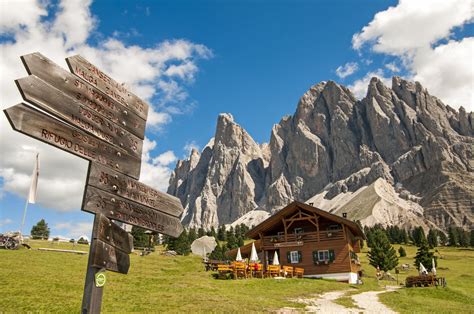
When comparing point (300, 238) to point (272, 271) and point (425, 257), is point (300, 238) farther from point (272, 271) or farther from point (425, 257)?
point (425, 257)

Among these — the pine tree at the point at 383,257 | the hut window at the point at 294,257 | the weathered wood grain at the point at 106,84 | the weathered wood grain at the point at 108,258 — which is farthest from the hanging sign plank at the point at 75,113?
the pine tree at the point at 383,257

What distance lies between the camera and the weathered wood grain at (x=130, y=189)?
4.83 meters

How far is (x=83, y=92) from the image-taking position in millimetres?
4938

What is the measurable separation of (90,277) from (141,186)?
1534 mm

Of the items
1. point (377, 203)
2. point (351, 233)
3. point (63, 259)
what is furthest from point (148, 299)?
point (377, 203)

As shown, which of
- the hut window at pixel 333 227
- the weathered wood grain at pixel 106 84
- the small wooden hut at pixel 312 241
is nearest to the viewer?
the weathered wood grain at pixel 106 84

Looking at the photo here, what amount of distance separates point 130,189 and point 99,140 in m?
0.86

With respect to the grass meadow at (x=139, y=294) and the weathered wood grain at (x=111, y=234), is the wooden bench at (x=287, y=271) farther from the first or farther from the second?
the weathered wood grain at (x=111, y=234)

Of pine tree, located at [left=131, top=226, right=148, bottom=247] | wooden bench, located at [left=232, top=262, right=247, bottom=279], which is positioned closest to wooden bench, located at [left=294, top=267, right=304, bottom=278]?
wooden bench, located at [left=232, top=262, right=247, bottom=279]

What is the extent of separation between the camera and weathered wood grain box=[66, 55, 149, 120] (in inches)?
196

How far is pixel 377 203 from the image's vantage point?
576ft

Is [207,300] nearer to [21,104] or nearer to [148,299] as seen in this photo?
[148,299]

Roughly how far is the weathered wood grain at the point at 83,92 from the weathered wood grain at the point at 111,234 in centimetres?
158

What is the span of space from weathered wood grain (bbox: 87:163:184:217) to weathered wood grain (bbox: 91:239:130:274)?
76 centimetres
